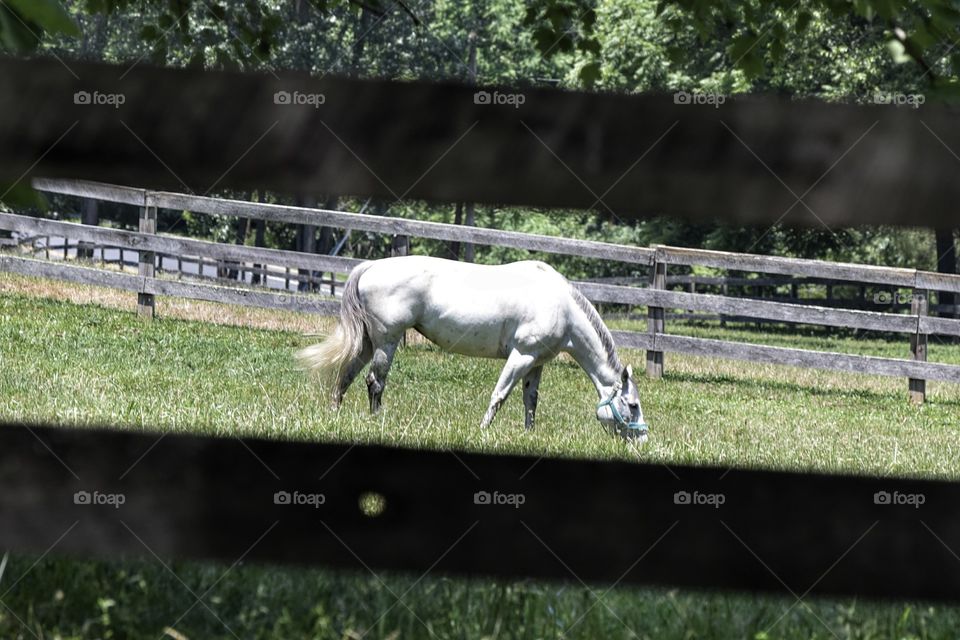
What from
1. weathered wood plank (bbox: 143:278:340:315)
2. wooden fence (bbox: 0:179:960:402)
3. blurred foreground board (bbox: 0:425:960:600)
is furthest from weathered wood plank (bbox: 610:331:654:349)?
blurred foreground board (bbox: 0:425:960:600)

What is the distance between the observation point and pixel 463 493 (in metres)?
1.96

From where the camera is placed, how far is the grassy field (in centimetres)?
207

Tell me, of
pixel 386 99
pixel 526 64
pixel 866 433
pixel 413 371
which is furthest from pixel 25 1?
pixel 526 64

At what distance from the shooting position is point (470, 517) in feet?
6.44

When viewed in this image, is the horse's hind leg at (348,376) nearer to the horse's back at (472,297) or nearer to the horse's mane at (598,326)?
the horse's back at (472,297)

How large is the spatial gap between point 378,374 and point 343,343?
1.19 feet

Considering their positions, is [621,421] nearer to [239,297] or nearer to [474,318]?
[474,318]

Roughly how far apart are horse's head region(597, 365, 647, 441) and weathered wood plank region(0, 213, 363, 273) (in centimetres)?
596

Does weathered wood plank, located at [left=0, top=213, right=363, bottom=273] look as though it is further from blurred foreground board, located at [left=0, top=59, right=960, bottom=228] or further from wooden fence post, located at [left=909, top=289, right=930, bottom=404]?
blurred foreground board, located at [left=0, top=59, right=960, bottom=228]

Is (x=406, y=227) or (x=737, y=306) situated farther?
(x=737, y=306)

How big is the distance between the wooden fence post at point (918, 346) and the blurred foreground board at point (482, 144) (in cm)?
1365

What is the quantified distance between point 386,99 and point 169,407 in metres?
5.27

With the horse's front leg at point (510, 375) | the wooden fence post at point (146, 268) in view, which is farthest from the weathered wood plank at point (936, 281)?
the wooden fence post at point (146, 268)

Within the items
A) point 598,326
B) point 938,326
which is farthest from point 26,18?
point 938,326
